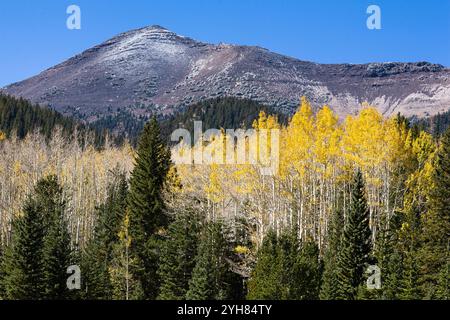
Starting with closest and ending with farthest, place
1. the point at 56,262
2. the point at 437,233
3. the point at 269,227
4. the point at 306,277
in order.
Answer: the point at 306,277, the point at 437,233, the point at 56,262, the point at 269,227

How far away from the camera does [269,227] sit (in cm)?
4222

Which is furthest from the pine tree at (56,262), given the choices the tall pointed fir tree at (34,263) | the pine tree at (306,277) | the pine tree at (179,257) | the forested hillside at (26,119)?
the forested hillside at (26,119)

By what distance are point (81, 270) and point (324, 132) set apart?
20473 mm

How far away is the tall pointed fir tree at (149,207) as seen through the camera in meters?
46.2

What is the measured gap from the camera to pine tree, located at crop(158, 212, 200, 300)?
41844mm

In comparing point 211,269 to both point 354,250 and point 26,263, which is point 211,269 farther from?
point 26,263

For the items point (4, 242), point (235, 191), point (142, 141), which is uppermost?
point (142, 141)

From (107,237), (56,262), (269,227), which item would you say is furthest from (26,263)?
(269,227)

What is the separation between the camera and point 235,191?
45.6 metres

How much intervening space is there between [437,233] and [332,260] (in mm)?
7255
